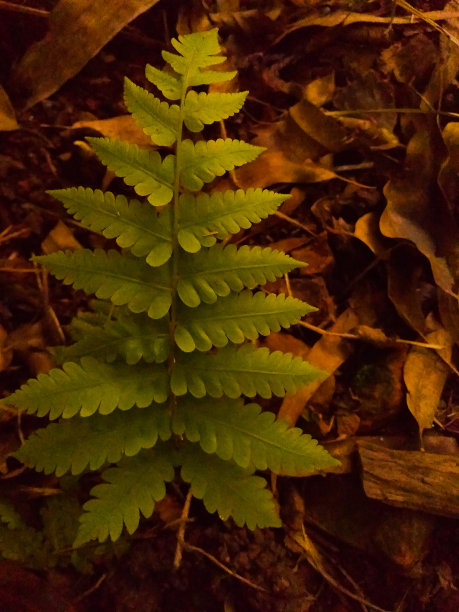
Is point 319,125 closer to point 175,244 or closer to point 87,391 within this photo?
point 175,244

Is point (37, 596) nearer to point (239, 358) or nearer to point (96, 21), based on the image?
point (239, 358)

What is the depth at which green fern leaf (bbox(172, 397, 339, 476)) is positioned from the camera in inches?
55.9

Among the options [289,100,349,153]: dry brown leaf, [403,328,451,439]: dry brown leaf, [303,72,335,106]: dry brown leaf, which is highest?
[303,72,335,106]: dry brown leaf

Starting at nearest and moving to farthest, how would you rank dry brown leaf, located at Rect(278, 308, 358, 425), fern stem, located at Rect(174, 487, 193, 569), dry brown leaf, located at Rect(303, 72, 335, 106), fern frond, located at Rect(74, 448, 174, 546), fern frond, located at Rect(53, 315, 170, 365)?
1. fern frond, located at Rect(74, 448, 174, 546)
2. fern frond, located at Rect(53, 315, 170, 365)
3. fern stem, located at Rect(174, 487, 193, 569)
4. dry brown leaf, located at Rect(278, 308, 358, 425)
5. dry brown leaf, located at Rect(303, 72, 335, 106)

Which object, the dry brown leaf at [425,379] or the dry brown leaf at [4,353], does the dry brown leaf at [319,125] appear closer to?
the dry brown leaf at [425,379]

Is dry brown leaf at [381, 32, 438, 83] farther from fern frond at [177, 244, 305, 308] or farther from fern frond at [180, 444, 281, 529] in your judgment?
fern frond at [180, 444, 281, 529]

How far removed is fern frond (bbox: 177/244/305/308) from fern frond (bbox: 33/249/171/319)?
75mm

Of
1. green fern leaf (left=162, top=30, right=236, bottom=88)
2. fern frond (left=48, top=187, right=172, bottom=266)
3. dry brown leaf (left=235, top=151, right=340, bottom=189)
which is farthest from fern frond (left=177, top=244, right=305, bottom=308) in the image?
dry brown leaf (left=235, top=151, right=340, bottom=189)

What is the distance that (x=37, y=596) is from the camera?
5.40 feet

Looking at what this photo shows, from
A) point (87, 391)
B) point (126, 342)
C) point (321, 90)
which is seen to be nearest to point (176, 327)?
point (126, 342)

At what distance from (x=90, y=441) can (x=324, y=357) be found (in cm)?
85

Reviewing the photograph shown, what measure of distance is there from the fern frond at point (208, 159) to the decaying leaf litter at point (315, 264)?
55 cm

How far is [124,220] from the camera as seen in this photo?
4.70 feet

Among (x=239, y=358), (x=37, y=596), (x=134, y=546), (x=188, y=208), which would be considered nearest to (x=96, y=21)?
(x=188, y=208)
